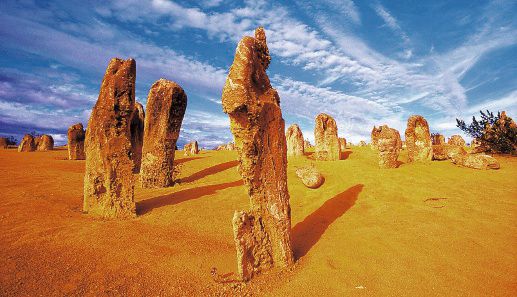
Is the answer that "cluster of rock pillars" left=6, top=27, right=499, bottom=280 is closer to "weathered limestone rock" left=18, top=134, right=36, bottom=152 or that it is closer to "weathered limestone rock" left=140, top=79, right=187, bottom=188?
"weathered limestone rock" left=140, top=79, right=187, bottom=188

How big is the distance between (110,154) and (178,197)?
10.0 feet

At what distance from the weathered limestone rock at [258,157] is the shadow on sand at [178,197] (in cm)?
462

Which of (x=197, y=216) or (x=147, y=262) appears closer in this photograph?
(x=147, y=262)

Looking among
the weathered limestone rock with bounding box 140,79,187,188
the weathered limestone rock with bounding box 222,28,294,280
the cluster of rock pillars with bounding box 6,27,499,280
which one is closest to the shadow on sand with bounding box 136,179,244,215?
the cluster of rock pillars with bounding box 6,27,499,280

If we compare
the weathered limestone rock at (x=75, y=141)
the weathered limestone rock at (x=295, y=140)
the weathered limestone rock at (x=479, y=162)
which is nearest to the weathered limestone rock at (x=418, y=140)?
the weathered limestone rock at (x=479, y=162)

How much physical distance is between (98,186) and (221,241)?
3.89 meters

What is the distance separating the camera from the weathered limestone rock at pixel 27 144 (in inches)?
1059

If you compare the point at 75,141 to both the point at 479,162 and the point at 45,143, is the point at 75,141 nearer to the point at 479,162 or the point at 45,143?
the point at 45,143

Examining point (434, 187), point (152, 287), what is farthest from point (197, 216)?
point (434, 187)

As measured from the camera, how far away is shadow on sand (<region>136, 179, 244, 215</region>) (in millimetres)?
8941

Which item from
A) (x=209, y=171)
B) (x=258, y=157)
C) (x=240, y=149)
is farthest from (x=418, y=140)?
(x=240, y=149)

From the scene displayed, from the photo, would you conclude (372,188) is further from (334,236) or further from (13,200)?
(13,200)

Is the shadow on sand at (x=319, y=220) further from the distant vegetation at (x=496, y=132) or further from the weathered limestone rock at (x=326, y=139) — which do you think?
the distant vegetation at (x=496, y=132)

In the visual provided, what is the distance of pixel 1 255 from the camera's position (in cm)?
493
